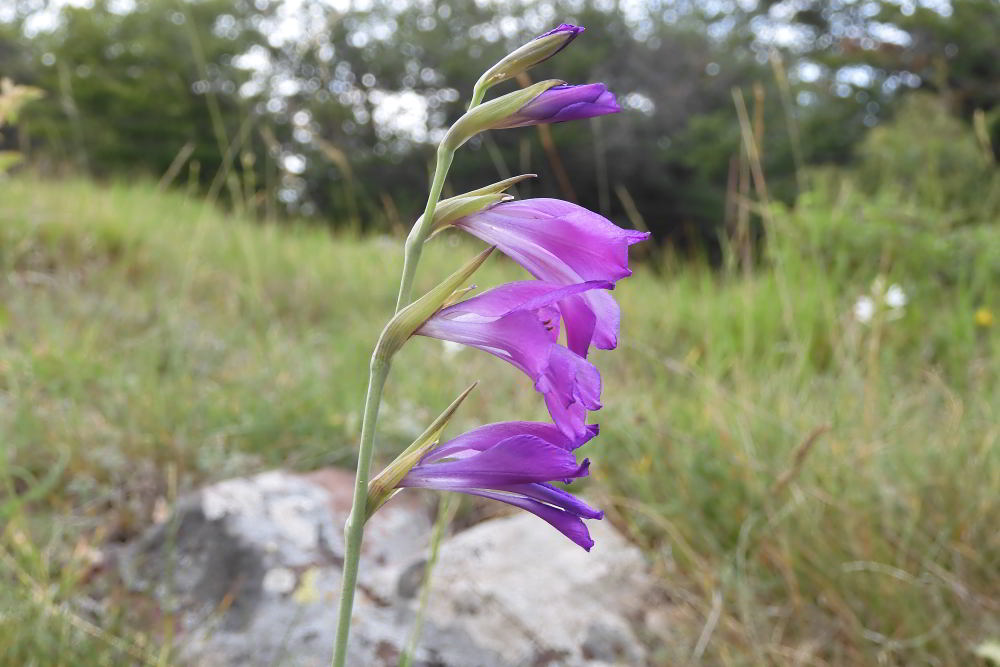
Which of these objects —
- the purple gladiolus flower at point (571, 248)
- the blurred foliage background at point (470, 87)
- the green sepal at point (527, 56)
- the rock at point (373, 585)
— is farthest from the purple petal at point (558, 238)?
the blurred foliage background at point (470, 87)

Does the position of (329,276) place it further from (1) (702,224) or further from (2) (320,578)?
(1) (702,224)

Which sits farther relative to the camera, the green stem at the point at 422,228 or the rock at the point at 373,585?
the rock at the point at 373,585

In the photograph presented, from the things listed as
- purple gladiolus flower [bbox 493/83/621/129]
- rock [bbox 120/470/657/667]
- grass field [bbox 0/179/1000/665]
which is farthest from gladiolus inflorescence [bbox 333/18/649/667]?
rock [bbox 120/470/657/667]

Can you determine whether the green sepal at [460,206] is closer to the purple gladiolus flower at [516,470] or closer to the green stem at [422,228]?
the green stem at [422,228]

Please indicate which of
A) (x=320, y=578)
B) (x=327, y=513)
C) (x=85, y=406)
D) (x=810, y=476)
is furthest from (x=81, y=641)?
(x=810, y=476)

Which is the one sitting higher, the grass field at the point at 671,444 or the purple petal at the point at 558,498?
the purple petal at the point at 558,498

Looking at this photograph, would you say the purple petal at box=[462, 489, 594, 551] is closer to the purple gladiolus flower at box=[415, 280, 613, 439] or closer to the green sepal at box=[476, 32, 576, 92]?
the purple gladiolus flower at box=[415, 280, 613, 439]
